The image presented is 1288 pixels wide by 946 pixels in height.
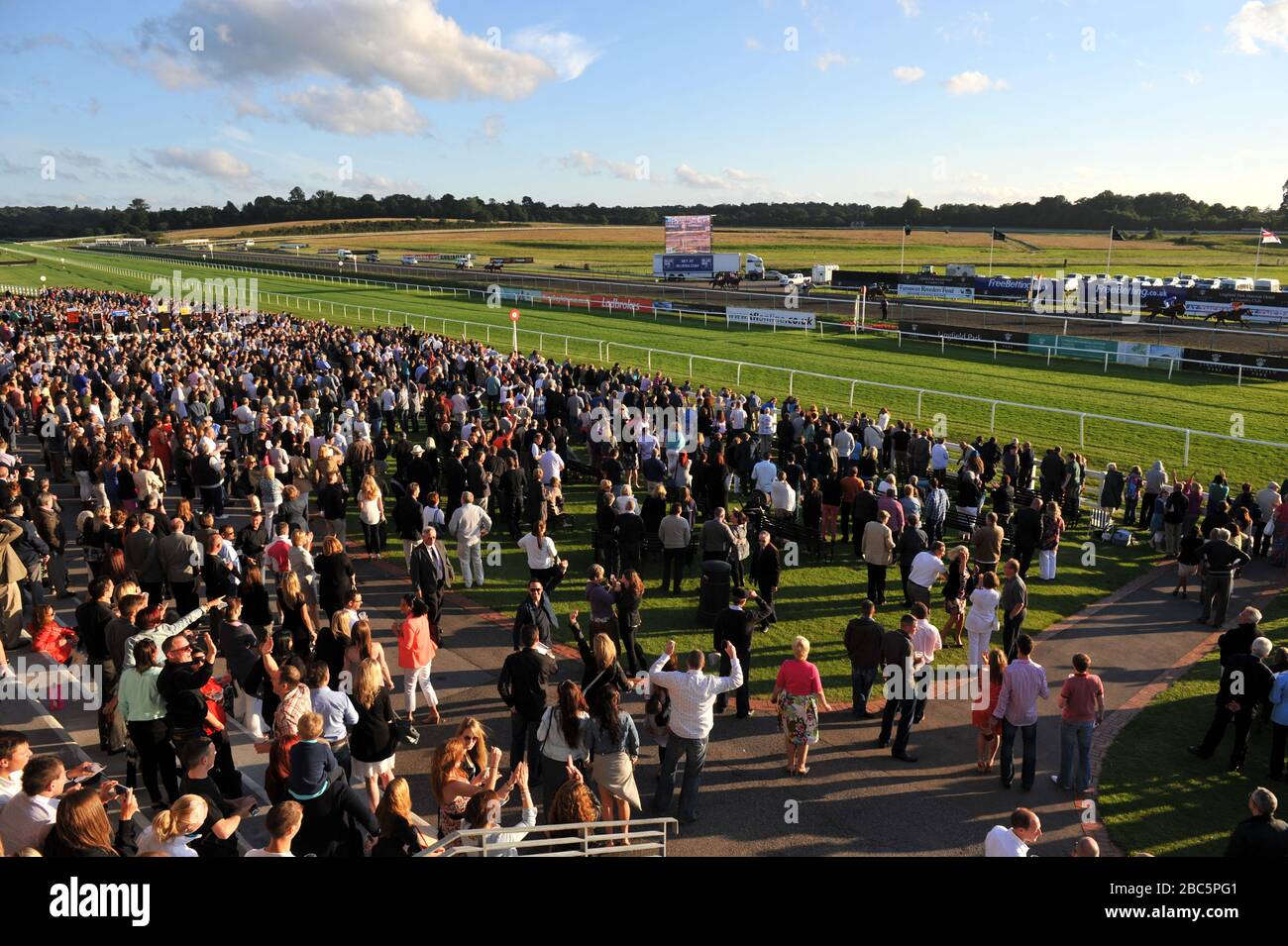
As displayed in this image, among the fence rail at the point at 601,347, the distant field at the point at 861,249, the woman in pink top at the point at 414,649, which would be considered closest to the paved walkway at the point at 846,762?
the woman in pink top at the point at 414,649

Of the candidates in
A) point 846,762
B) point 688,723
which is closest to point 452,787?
point 688,723

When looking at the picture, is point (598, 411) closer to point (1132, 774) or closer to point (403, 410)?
point (403, 410)

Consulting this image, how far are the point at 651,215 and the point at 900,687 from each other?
629 feet

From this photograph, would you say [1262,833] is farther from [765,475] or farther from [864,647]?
[765,475]

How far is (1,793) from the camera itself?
516 centimetres

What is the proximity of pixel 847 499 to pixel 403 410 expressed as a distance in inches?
475

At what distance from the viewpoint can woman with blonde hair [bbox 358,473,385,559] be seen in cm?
1270

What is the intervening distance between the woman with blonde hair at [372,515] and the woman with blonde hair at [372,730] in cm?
636

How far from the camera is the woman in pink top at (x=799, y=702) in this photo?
770 centimetres

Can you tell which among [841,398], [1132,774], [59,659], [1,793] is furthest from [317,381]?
[1132,774]

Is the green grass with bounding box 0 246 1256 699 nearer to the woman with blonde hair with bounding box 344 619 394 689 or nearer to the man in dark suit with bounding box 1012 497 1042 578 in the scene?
the man in dark suit with bounding box 1012 497 1042 578

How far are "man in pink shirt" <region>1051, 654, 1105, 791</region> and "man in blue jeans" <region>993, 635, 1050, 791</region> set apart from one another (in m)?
0.23

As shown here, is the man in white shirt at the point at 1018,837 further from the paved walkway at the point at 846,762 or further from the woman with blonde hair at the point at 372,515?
the woman with blonde hair at the point at 372,515

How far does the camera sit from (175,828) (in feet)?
15.2
